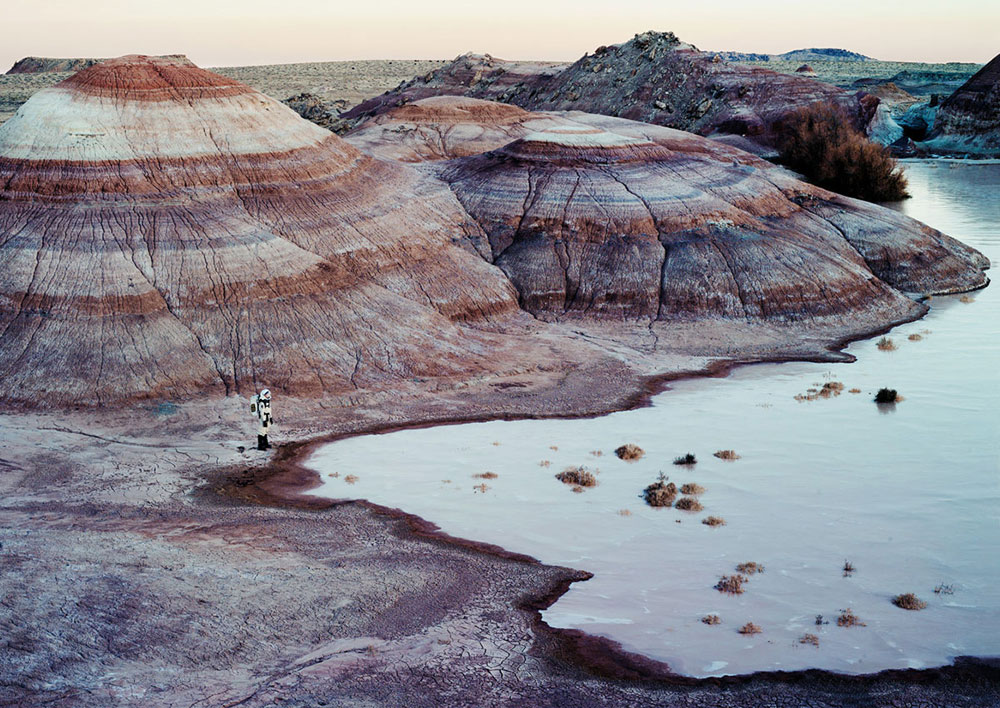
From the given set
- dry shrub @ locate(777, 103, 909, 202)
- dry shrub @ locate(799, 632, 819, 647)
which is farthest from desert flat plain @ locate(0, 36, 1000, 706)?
dry shrub @ locate(777, 103, 909, 202)

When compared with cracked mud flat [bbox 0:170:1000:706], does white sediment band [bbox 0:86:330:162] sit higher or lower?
higher

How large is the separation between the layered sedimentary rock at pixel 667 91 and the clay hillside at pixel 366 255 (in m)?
29.5

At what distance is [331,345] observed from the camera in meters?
22.3

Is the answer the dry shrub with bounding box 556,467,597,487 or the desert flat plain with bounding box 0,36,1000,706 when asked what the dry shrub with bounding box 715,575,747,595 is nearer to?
the desert flat plain with bounding box 0,36,1000,706

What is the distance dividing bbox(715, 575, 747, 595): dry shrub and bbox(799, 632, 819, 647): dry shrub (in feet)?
4.23

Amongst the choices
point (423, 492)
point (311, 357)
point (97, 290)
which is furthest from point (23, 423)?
point (423, 492)

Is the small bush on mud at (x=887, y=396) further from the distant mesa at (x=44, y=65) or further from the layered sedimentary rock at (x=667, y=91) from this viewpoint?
the distant mesa at (x=44, y=65)

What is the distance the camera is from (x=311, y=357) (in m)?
21.9

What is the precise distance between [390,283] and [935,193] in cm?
3363

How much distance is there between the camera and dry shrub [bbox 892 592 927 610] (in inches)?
525

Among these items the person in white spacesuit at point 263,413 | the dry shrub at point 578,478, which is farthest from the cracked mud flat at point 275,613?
the dry shrub at point 578,478

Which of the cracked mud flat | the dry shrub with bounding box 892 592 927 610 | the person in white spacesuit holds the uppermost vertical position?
the person in white spacesuit

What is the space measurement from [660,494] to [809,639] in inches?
180

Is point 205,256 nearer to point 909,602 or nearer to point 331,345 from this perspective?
point 331,345
